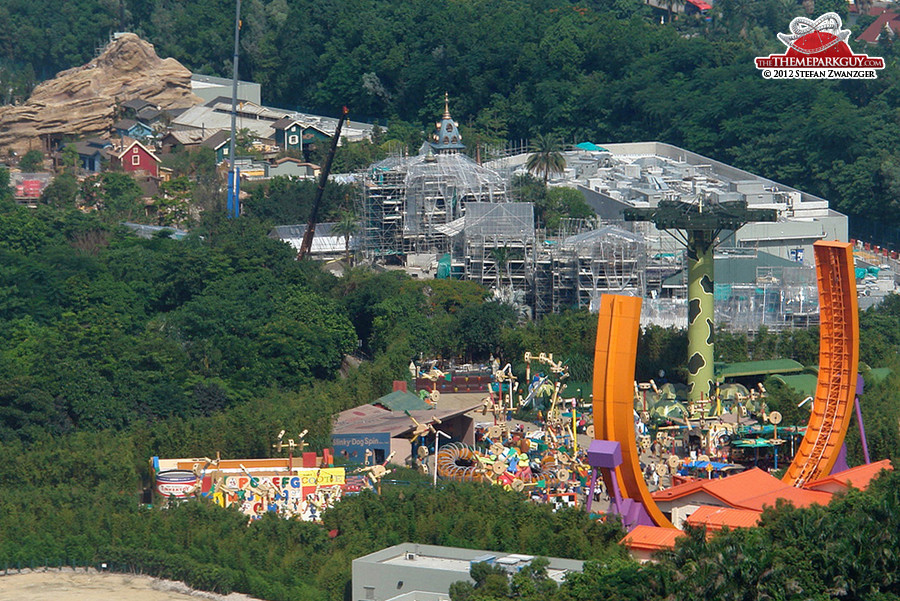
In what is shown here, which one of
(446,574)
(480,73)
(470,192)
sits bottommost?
(446,574)

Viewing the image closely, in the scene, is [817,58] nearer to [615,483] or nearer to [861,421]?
[861,421]

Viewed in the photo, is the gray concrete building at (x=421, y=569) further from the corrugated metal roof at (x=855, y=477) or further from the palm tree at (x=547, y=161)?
the palm tree at (x=547, y=161)

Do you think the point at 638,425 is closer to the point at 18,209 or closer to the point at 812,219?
the point at 812,219

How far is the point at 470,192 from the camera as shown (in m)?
100

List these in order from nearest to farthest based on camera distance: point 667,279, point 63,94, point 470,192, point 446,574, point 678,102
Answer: point 446,574 → point 667,279 → point 470,192 → point 678,102 → point 63,94

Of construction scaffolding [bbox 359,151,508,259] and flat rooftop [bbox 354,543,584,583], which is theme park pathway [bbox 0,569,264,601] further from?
construction scaffolding [bbox 359,151,508,259]

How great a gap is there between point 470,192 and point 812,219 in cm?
1645

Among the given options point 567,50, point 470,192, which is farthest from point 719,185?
point 567,50

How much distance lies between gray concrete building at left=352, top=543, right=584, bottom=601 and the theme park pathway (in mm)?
4262

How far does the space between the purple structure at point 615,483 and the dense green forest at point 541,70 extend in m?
60.2

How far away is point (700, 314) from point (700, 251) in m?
2.42

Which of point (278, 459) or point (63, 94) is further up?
point (63, 94)

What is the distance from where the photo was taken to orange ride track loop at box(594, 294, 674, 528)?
176ft

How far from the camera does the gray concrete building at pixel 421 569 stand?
49969 mm
